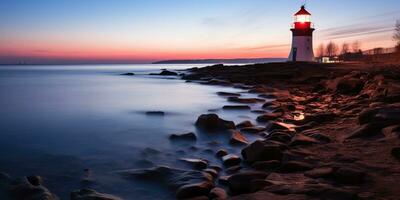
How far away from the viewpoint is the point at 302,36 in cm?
2902

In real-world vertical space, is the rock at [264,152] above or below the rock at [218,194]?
above

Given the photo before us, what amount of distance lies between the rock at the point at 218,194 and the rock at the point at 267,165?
81 cm

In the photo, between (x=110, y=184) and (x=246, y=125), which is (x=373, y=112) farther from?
(x=110, y=184)

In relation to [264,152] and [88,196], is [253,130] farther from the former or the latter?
[88,196]

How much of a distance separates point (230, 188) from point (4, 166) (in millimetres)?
3406

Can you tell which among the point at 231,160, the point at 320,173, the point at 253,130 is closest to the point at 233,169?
the point at 231,160

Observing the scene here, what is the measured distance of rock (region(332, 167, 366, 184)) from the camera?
327cm

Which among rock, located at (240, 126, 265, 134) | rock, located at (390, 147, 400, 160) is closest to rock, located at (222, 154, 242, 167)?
rock, located at (390, 147, 400, 160)

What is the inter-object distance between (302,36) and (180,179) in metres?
26.5

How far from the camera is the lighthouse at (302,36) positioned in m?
29.0

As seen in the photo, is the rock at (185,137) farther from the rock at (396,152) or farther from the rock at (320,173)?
the rock at (396,152)

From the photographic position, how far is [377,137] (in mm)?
4797

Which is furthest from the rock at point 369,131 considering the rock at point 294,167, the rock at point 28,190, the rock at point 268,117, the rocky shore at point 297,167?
the rock at point 28,190

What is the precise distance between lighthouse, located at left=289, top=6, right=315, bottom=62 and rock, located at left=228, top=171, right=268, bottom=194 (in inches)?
1051
